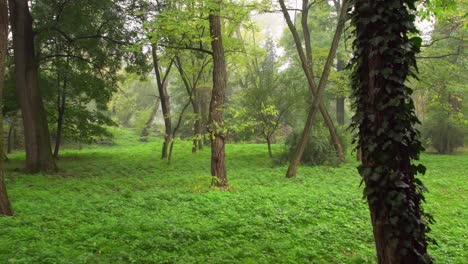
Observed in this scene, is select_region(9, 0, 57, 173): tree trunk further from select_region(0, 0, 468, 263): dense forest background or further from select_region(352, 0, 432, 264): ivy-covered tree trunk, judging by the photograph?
select_region(352, 0, 432, 264): ivy-covered tree trunk

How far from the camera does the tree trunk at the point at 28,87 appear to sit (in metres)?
12.3

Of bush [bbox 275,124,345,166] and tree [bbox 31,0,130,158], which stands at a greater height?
tree [bbox 31,0,130,158]

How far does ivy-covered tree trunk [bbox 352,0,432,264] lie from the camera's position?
3.56 metres

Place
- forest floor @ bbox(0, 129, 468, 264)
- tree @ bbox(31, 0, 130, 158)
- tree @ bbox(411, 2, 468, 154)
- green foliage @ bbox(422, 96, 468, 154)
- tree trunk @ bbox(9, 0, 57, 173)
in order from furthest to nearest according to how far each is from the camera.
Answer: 1. green foliage @ bbox(422, 96, 468, 154)
2. tree @ bbox(411, 2, 468, 154)
3. tree @ bbox(31, 0, 130, 158)
4. tree trunk @ bbox(9, 0, 57, 173)
5. forest floor @ bbox(0, 129, 468, 264)

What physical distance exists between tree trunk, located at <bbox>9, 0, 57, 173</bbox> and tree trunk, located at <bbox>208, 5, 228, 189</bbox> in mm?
6713

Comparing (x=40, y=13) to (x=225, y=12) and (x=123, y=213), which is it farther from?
(x=123, y=213)

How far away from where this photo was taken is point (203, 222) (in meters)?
6.87

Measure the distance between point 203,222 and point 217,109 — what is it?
4.09 meters

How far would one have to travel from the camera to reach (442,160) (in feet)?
59.7

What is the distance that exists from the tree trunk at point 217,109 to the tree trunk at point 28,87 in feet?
22.0

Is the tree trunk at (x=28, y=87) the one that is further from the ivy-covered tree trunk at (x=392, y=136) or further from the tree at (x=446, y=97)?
the tree at (x=446, y=97)

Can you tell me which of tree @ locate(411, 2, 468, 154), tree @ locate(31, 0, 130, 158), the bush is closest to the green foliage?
tree @ locate(411, 2, 468, 154)

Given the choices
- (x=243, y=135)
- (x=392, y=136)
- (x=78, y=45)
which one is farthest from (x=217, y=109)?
(x=243, y=135)

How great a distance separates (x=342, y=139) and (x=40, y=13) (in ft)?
45.2
